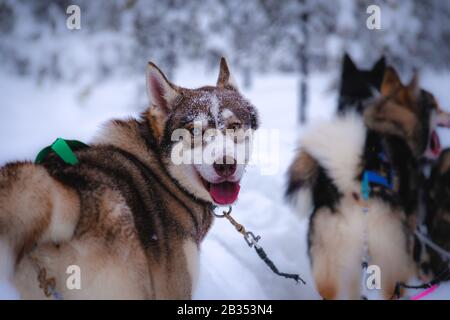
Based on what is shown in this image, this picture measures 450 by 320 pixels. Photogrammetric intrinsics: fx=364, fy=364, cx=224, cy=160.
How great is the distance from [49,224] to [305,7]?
18.7ft

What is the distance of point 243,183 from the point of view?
331 centimetres

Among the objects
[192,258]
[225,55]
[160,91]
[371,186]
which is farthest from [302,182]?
[225,55]

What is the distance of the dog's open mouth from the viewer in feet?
4.95

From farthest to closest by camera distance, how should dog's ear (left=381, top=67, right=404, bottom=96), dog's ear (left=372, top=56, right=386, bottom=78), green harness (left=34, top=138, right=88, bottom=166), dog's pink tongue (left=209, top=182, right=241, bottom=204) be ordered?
dog's ear (left=372, top=56, right=386, bottom=78)
dog's ear (left=381, top=67, right=404, bottom=96)
dog's pink tongue (left=209, top=182, right=241, bottom=204)
green harness (left=34, top=138, right=88, bottom=166)

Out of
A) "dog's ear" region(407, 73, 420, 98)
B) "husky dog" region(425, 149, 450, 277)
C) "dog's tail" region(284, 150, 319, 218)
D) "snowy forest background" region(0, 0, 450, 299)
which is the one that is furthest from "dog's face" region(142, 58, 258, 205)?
"husky dog" region(425, 149, 450, 277)

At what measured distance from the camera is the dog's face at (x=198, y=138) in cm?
146

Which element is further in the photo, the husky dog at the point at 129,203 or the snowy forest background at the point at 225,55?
the snowy forest background at the point at 225,55

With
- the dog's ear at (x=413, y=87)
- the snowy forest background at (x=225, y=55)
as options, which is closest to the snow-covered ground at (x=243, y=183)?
the snowy forest background at (x=225, y=55)

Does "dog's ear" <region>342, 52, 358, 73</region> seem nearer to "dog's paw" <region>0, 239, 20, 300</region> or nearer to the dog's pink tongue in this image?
the dog's pink tongue

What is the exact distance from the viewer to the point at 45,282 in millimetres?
1123

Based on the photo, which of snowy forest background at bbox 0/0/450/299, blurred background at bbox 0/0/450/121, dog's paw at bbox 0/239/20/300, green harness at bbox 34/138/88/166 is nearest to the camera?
dog's paw at bbox 0/239/20/300

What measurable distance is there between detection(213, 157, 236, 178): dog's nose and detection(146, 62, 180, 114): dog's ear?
33cm

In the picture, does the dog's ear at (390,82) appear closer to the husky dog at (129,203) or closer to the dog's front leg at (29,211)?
the husky dog at (129,203)

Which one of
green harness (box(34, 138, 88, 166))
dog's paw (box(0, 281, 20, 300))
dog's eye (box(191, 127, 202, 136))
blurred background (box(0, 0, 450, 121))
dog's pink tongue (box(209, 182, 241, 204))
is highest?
blurred background (box(0, 0, 450, 121))
